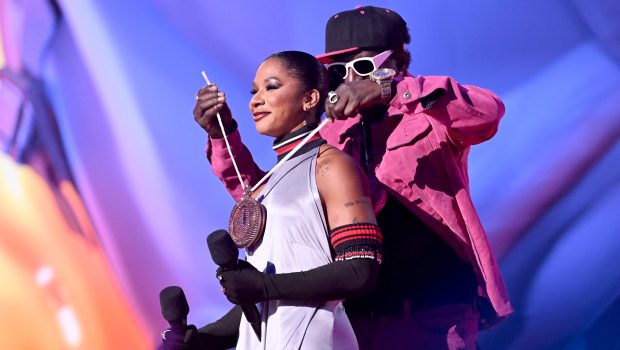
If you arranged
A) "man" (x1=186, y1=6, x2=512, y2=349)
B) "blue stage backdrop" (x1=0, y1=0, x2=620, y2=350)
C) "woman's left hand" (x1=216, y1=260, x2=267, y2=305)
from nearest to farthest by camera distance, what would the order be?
"woman's left hand" (x1=216, y1=260, x2=267, y2=305)
"man" (x1=186, y1=6, x2=512, y2=349)
"blue stage backdrop" (x1=0, y1=0, x2=620, y2=350)

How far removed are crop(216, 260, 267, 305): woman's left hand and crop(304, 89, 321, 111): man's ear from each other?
1.50ft

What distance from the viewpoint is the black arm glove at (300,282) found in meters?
1.61

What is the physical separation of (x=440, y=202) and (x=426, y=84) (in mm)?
363

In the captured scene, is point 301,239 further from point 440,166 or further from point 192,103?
point 192,103

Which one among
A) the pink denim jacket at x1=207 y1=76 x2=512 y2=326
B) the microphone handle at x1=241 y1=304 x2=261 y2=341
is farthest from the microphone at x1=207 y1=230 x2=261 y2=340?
the pink denim jacket at x1=207 y1=76 x2=512 y2=326

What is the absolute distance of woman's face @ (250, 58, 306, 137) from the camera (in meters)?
1.91

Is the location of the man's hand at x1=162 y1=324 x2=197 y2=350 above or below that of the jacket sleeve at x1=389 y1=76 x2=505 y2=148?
below

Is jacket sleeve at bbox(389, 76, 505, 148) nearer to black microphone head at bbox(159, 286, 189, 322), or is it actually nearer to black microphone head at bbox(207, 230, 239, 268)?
black microphone head at bbox(207, 230, 239, 268)

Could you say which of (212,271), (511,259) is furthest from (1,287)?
(511,259)

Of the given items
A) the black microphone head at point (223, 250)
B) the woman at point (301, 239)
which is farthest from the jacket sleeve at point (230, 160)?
the black microphone head at point (223, 250)

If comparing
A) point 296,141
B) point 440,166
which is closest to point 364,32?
point 440,166

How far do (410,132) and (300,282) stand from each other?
676 millimetres

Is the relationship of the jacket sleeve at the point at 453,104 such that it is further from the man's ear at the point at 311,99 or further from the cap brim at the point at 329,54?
the cap brim at the point at 329,54

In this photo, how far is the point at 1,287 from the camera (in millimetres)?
2748
